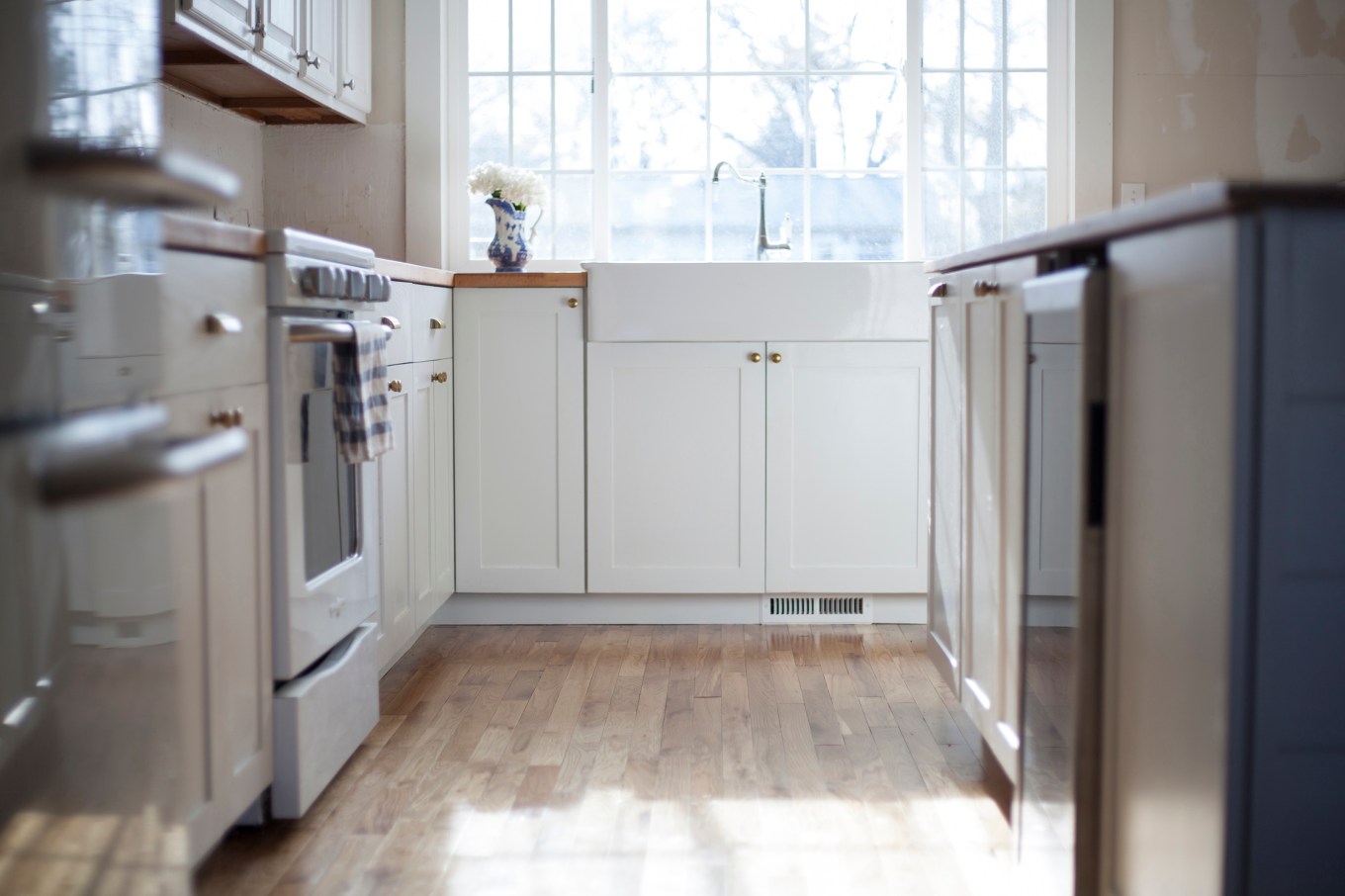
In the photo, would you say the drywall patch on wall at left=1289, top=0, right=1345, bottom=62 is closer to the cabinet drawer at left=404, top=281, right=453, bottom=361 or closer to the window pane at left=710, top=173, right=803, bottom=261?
the window pane at left=710, top=173, right=803, bottom=261

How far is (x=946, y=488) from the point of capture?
240cm

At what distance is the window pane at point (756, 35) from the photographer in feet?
12.8

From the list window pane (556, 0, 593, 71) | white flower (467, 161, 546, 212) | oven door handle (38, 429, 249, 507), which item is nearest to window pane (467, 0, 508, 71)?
window pane (556, 0, 593, 71)

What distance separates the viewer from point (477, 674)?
296 centimetres

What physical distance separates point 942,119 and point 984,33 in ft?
0.97

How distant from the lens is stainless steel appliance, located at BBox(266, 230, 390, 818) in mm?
1981

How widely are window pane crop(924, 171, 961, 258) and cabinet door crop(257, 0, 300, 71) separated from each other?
1919 millimetres

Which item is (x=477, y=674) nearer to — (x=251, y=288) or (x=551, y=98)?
(x=251, y=288)

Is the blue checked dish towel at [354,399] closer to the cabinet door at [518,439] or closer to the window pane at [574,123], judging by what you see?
the cabinet door at [518,439]

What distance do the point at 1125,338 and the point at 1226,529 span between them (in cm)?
30

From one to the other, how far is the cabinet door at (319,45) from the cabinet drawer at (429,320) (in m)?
0.65

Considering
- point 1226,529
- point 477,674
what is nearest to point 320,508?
point 477,674

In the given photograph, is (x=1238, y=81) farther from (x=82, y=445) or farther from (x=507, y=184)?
(x=82, y=445)

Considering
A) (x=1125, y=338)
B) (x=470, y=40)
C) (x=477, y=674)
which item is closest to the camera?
(x=1125, y=338)
